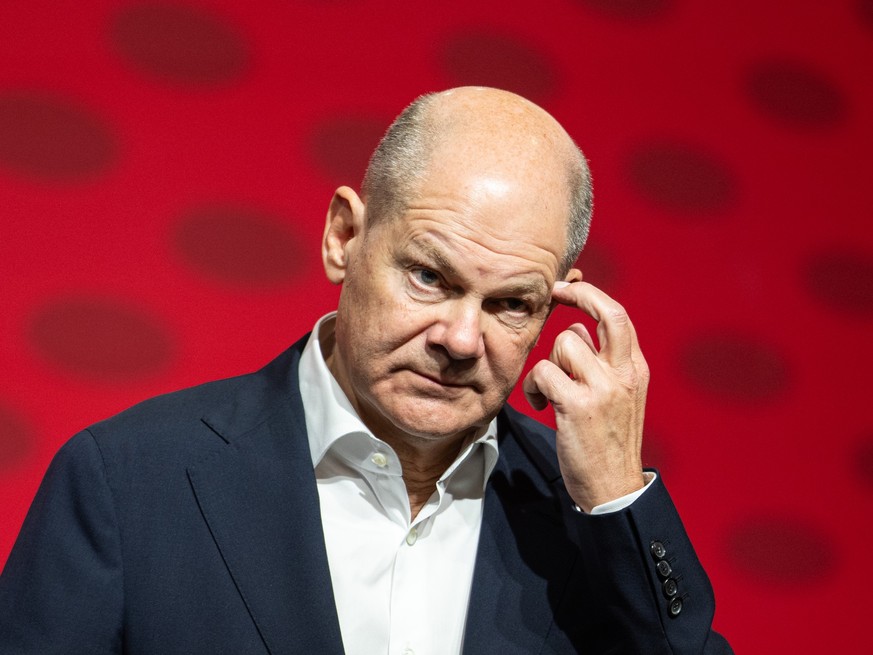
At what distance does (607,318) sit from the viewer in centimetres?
185

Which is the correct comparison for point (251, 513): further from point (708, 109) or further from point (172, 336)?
point (708, 109)

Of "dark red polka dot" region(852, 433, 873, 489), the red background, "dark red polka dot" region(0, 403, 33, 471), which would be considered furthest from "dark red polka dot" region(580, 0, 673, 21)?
"dark red polka dot" region(0, 403, 33, 471)

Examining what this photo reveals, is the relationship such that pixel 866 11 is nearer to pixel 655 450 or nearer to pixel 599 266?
pixel 599 266

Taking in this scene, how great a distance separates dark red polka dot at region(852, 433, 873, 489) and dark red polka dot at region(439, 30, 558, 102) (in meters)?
1.07

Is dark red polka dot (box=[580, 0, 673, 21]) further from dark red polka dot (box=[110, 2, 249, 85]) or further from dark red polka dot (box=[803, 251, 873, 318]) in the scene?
dark red polka dot (box=[110, 2, 249, 85])

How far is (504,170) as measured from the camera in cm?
168

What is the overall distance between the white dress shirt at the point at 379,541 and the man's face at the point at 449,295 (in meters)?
0.09

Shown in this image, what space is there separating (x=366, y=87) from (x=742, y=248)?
955 millimetres

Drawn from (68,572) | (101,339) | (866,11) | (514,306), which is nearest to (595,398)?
(514,306)

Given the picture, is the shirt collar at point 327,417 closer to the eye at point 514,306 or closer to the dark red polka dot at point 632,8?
the eye at point 514,306

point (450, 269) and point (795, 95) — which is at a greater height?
point (795, 95)

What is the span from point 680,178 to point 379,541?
1404 millimetres

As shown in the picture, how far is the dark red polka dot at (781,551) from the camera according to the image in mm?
2502

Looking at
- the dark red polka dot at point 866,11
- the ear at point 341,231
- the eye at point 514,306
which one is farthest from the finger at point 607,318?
the dark red polka dot at point 866,11
